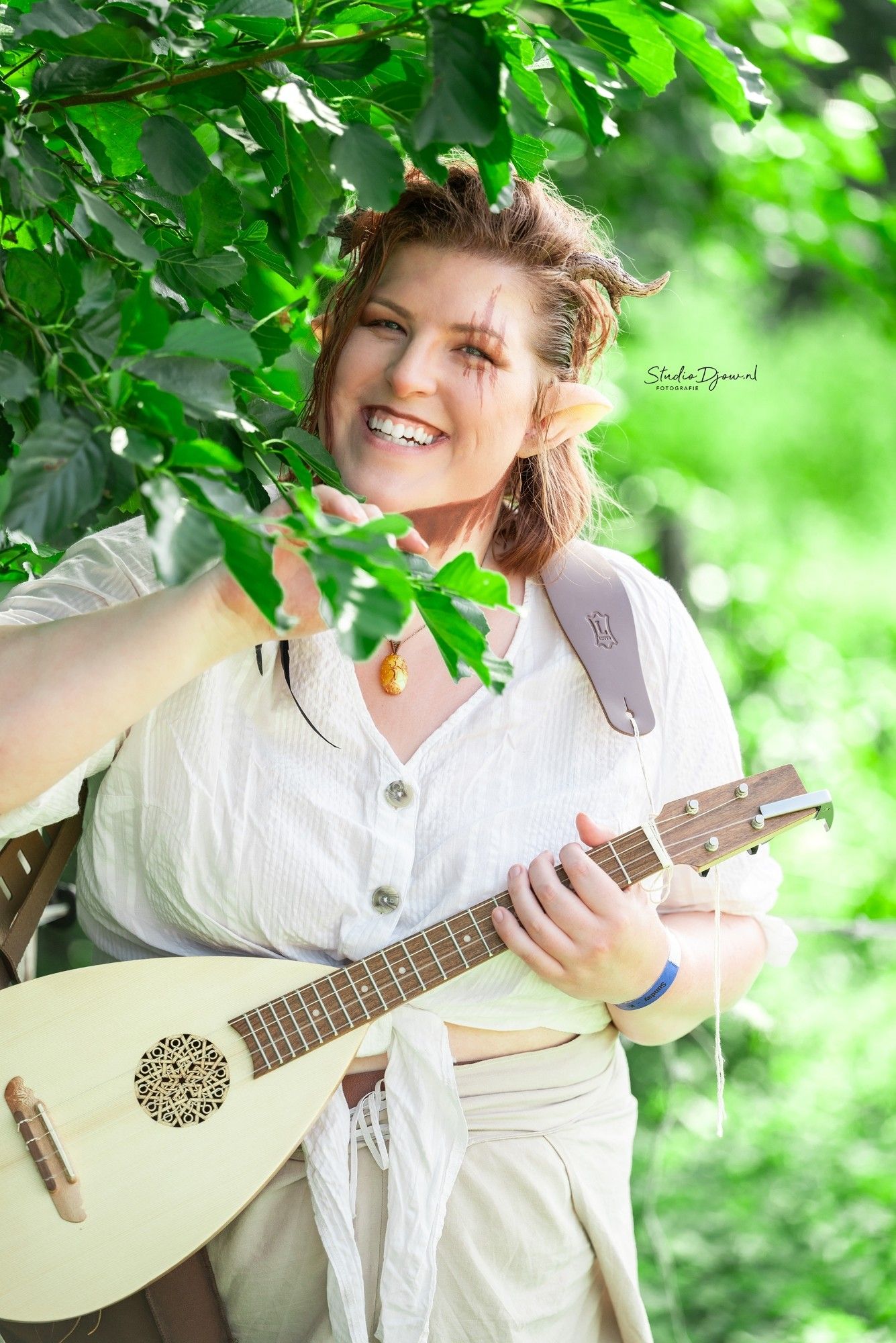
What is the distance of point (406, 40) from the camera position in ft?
3.64

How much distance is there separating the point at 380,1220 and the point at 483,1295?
0.50ft

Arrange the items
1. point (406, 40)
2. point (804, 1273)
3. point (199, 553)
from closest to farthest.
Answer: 1. point (199, 553)
2. point (406, 40)
3. point (804, 1273)

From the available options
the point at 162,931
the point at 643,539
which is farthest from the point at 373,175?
the point at 643,539

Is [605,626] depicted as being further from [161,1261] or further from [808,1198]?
[808,1198]

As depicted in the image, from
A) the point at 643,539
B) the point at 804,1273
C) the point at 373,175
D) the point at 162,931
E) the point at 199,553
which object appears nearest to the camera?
the point at 199,553

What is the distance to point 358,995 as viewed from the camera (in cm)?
144

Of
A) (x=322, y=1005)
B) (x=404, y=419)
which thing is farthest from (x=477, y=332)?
(x=322, y=1005)

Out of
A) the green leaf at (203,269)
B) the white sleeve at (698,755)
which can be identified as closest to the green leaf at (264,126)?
the green leaf at (203,269)

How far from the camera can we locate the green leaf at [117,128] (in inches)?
47.9

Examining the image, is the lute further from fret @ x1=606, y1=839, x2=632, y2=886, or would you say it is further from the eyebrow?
the eyebrow

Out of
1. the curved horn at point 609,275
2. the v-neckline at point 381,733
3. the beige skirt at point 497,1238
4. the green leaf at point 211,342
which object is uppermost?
the green leaf at point 211,342

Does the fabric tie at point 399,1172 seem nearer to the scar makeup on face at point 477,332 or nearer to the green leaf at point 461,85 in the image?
the scar makeup on face at point 477,332

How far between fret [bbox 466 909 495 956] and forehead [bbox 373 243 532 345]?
69 centimetres

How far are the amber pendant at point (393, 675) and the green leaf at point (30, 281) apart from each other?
0.66 m
